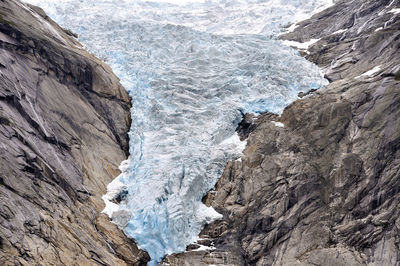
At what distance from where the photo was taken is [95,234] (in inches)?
866

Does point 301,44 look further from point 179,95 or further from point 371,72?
point 179,95

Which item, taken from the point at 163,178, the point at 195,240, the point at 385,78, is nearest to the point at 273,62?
the point at 385,78

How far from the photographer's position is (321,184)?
24.8m

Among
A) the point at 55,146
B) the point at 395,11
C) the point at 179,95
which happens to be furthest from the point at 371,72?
the point at 55,146

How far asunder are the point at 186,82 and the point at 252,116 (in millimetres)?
6782

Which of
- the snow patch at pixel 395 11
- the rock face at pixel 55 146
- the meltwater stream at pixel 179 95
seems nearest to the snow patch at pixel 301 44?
the meltwater stream at pixel 179 95

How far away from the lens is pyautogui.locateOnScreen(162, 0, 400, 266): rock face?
891 inches

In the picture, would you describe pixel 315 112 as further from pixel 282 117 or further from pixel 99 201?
pixel 99 201

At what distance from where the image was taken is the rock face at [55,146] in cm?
1908

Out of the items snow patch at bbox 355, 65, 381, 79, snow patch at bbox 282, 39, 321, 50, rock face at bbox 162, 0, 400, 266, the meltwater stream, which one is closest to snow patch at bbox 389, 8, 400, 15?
rock face at bbox 162, 0, 400, 266

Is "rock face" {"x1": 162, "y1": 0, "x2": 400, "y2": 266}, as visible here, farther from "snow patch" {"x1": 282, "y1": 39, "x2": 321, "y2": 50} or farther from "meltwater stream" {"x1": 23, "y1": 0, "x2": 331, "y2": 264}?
"snow patch" {"x1": 282, "y1": 39, "x2": 321, "y2": 50}

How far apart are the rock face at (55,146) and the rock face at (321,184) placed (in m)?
4.97

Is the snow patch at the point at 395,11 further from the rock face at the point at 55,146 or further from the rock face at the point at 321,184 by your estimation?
the rock face at the point at 55,146

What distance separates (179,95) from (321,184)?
41.7 ft
